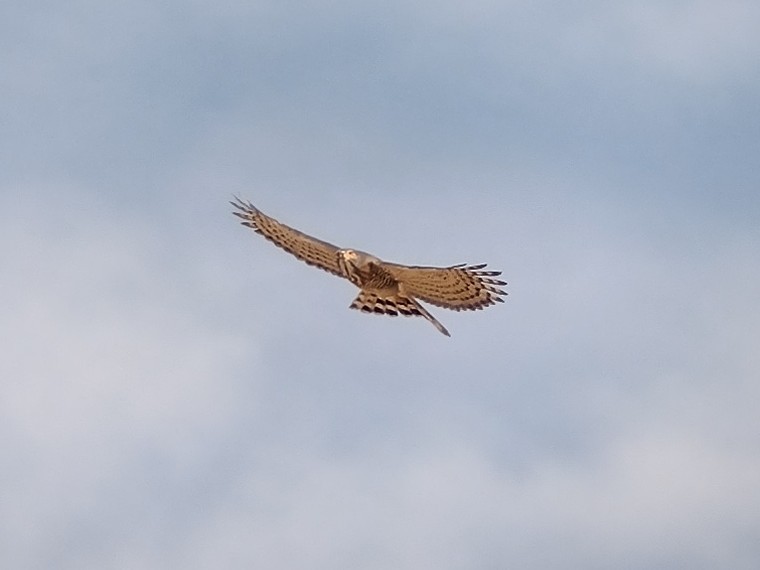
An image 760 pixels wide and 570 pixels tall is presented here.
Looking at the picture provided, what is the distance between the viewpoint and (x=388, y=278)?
28.6m

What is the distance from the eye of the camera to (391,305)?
2912cm

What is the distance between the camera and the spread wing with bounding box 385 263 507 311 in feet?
93.2

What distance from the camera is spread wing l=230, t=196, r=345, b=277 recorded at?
2886cm

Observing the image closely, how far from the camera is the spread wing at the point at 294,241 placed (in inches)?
1136

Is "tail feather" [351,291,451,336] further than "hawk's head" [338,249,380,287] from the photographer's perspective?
Yes

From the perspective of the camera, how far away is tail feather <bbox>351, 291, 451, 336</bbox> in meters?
29.1

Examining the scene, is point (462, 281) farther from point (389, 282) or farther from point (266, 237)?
point (266, 237)

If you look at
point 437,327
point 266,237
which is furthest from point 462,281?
point 266,237

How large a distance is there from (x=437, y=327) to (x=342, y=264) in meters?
1.89

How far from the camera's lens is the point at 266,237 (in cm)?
2988

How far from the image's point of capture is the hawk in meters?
28.4

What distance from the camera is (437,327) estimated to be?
2842 centimetres

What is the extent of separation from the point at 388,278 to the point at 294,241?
1.90m

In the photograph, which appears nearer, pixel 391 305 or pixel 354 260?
pixel 354 260
